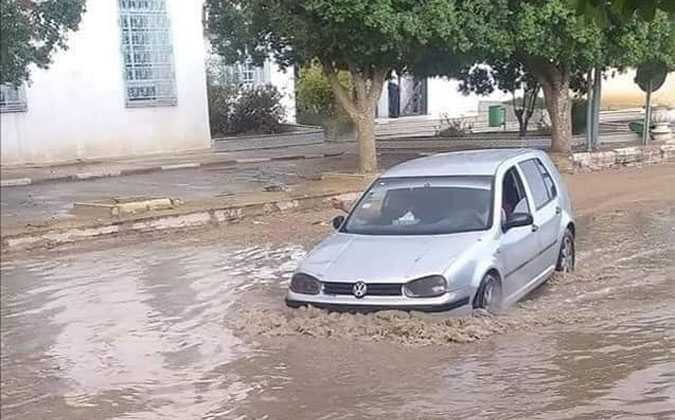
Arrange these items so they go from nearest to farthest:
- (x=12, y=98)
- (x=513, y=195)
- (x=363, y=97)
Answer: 1. (x=12, y=98)
2. (x=513, y=195)
3. (x=363, y=97)

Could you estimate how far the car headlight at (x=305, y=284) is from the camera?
7517mm

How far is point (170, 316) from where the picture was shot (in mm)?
8609

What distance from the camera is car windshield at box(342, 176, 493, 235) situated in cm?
805

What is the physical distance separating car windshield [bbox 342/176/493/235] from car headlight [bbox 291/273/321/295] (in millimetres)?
829

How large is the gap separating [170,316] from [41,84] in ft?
18.4

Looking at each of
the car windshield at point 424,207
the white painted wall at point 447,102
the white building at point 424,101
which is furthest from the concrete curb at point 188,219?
the white painted wall at point 447,102

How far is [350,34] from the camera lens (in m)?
16.3

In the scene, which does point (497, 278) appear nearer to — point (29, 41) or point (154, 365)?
point (154, 365)

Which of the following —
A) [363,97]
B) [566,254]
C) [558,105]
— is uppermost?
[363,97]

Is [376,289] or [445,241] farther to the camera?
[445,241]

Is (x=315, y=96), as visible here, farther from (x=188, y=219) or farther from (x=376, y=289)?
(x=376, y=289)

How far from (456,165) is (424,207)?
2.97 feet

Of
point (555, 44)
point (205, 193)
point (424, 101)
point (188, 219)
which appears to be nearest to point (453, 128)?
point (424, 101)

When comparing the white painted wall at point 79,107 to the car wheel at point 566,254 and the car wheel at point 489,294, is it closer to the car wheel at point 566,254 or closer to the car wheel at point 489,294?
the car wheel at point 489,294
